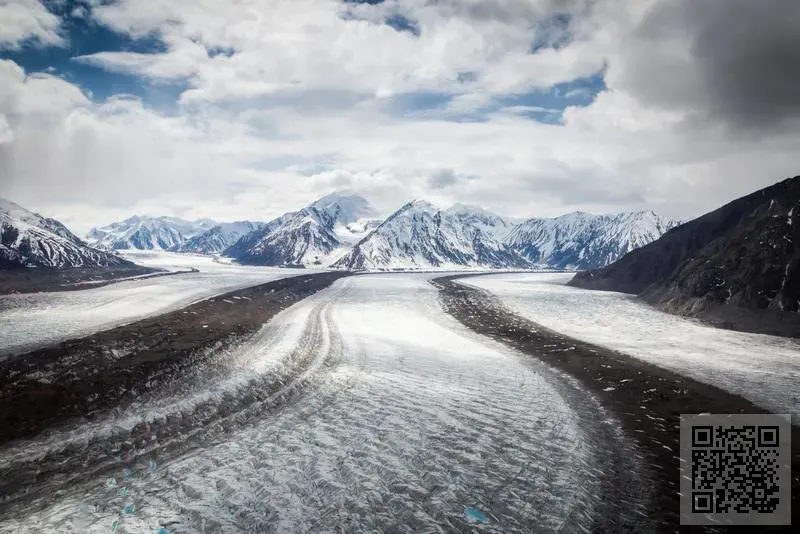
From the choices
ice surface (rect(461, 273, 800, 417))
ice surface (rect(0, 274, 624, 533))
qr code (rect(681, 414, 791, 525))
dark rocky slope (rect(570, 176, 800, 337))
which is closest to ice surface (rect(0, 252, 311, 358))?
ice surface (rect(0, 274, 624, 533))

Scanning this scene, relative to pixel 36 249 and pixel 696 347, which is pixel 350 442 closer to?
pixel 696 347

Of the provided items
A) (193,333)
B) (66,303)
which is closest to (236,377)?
(193,333)

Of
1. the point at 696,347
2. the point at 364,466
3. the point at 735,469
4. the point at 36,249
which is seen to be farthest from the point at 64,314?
the point at 36,249

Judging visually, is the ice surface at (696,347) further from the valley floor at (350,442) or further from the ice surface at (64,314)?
the ice surface at (64,314)

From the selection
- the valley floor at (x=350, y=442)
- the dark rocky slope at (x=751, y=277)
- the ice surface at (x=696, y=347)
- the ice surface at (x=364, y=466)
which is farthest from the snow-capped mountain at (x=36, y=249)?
the dark rocky slope at (x=751, y=277)

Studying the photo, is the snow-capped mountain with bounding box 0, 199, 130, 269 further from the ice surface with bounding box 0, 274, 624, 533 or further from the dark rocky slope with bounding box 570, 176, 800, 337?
the dark rocky slope with bounding box 570, 176, 800, 337

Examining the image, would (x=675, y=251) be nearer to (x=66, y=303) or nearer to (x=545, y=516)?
(x=545, y=516)
